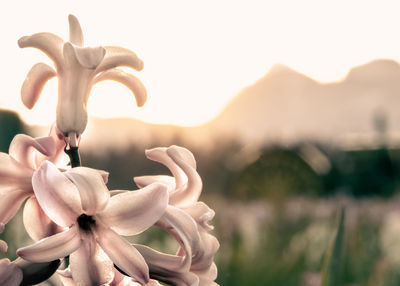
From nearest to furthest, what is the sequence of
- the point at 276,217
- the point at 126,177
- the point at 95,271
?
the point at 95,271
the point at 276,217
the point at 126,177

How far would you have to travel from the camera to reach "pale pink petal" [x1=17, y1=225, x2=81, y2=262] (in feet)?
1.92

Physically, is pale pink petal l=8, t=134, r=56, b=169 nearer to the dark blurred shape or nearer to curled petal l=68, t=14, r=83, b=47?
curled petal l=68, t=14, r=83, b=47

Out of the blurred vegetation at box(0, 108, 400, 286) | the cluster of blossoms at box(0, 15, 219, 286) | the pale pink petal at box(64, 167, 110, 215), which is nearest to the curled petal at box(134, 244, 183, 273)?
the cluster of blossoms at box(0, 15, 219, 286)

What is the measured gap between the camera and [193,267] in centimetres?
70

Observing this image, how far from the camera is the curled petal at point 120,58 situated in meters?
0.71

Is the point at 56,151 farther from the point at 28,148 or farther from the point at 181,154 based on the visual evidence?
the point at 181,154

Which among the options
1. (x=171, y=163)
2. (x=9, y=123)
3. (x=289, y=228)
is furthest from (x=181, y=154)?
(x=9, y=123)

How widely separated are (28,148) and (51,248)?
142 mm

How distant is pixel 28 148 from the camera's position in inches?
27.1

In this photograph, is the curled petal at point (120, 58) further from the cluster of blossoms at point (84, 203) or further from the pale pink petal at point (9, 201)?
the pale pink petal at point (9, 201)

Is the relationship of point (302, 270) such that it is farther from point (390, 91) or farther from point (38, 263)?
point (390, 91)

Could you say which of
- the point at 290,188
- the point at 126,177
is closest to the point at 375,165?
the point at 126,177

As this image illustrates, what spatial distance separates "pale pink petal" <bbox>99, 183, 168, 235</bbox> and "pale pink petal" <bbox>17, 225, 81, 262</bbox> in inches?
1.9

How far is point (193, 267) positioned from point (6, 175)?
236 millimetres
